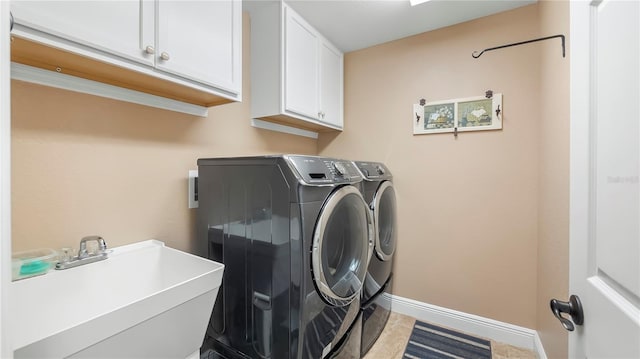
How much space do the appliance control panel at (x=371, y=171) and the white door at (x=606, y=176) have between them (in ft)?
3.68

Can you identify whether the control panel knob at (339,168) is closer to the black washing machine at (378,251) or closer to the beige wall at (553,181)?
the black washing machine at (378,251)

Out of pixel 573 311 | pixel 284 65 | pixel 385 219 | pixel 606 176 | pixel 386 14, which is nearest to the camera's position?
pixel 606 176

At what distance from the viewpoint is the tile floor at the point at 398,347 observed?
178cm

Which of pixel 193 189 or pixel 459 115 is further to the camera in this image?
pixel 459 115

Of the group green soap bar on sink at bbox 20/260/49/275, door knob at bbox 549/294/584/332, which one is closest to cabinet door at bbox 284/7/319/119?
green soap bar on sink at bbox 20/260/49/275

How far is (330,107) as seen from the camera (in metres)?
2.37

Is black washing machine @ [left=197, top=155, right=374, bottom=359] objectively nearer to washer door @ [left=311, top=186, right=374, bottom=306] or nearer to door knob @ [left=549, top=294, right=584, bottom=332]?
washer door @ [left=311, top=186, right=374, bottom=306]

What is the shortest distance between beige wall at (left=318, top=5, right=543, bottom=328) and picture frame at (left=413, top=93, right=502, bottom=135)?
51 millimetres

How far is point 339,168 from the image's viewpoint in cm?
135

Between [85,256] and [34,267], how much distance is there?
0.47 feet

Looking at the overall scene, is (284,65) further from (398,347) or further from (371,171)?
(398,347)

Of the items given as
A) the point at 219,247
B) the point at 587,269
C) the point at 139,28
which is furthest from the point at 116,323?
the point at 587,269

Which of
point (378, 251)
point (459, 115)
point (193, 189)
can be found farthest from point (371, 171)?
point (193, 189)

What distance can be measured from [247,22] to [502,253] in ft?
8.63
